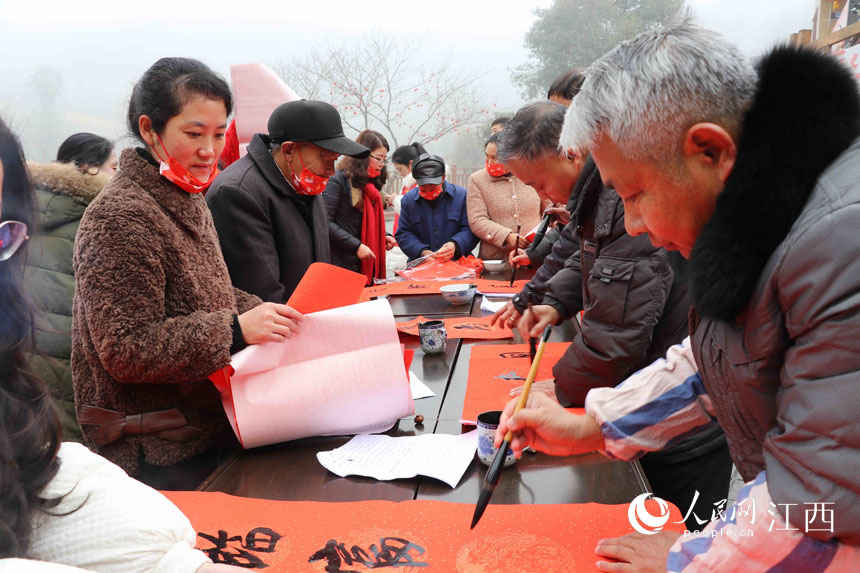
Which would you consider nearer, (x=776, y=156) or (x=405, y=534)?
(x=776, y=156)

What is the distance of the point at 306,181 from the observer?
228 cm

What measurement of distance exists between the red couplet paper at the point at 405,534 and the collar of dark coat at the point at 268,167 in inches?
50.8

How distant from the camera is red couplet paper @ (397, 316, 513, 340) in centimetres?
241

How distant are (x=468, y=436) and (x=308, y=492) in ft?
1.33

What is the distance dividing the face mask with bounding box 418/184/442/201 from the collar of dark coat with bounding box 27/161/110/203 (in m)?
2.60

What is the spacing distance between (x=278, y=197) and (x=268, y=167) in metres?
0.11

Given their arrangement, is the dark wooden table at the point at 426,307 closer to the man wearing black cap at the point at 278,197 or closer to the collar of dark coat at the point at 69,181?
the man wearing black cap at the point at 278,197

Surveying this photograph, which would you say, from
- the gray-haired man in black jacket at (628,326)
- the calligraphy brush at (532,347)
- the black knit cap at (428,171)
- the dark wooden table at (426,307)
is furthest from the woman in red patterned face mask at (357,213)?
the gray-haired man in black jacket at (628,326)

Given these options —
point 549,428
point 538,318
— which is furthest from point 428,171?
point 549,428

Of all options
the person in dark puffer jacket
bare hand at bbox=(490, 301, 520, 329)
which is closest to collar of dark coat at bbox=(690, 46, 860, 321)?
bare hand at bbox=(490, 301, 520, 329)

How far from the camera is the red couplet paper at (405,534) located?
3.26 ft

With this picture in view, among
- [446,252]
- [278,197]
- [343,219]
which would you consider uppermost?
[278,197]

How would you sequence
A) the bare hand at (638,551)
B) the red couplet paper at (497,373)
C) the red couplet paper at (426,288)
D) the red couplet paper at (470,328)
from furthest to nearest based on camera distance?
the red couplet paper at (426,288)
the red couplet paper at (470,328)
the red couplet paper at (497,373)
the bare hand at (638,551)

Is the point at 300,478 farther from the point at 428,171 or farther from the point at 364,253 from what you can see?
the point at 428,171
